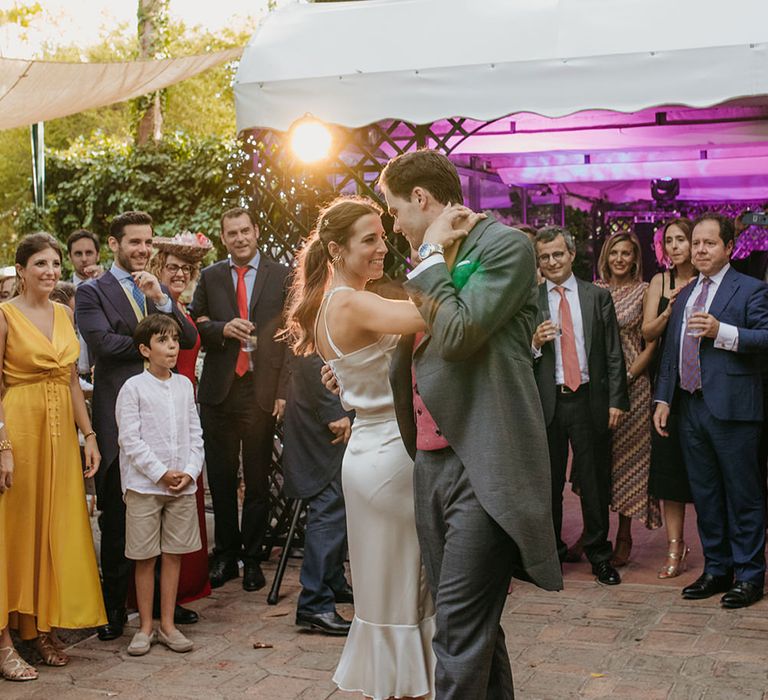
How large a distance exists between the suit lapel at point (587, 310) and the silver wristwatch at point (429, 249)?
3422mm

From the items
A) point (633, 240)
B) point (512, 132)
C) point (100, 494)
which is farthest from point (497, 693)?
point (512, 132)

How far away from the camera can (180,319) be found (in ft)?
18.6

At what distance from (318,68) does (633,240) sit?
2169 mm

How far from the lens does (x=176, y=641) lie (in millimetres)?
5109

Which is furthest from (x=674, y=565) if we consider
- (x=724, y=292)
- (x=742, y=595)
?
(x=724, y=292)

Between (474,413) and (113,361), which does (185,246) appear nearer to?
(113,361)

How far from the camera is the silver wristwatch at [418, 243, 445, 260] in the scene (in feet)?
9.92

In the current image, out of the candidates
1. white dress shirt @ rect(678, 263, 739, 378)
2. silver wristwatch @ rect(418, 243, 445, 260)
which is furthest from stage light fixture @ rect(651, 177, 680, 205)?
silver wristwatch @ rect(418, 243, 445, 260)

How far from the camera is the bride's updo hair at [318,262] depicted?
3.89 m

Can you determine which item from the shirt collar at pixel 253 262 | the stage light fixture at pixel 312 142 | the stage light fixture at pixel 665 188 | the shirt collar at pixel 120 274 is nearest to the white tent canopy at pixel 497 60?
the stage light fixture at pixel 312 142

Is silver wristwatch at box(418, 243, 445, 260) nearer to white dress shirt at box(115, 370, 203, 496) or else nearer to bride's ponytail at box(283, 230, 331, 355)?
bride's ponytail at box(283, 230, 331, 355)

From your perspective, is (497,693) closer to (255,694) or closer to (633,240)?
(255,694)

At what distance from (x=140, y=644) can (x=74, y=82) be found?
5.57m

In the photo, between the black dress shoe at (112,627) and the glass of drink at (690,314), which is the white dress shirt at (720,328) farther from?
the black dress shoe at (112,627)
